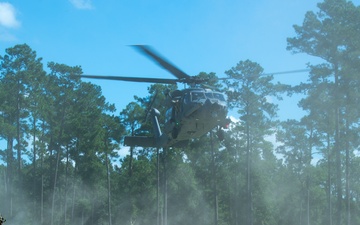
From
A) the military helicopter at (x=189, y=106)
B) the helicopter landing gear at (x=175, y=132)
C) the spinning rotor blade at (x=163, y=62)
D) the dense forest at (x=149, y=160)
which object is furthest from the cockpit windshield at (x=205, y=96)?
the dense forest at (x=149, y=160)

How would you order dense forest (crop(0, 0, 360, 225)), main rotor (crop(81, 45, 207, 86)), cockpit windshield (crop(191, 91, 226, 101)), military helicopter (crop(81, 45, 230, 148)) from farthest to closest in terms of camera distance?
dense forest (crop(0, 0, 360, 225)) < cockpit windshield (crop(191, 91, 226, 101)) < military helicopter (crop(81, 45, 230, 148)) < main rotor (crop(81, 45, 207, 86))

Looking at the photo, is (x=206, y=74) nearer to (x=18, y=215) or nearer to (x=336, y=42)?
(x=336, y=42)

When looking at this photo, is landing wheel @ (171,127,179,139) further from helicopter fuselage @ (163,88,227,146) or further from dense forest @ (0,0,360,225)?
dense forest @ (0,0,360,225)

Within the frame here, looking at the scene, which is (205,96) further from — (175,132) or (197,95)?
(175,132)

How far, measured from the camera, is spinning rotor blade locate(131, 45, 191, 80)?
12.9 metres

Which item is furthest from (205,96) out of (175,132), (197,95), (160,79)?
(175,132)

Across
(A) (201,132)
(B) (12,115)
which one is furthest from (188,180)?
(A) (201,132)

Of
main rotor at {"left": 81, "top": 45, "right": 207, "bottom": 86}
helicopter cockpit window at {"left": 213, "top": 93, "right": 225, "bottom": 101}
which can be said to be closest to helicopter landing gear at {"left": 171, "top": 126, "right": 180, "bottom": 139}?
main rotor at {"left": 81, "top": 45, "right": 207, "bottom": 86}

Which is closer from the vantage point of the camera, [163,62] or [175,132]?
[163,62]

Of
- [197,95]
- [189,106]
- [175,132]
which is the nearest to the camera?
[189,106]

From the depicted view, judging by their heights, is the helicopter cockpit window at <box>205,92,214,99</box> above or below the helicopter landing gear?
above

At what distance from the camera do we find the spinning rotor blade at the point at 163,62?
12.9m

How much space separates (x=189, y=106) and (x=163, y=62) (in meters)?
1.62

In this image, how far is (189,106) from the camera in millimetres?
13789
